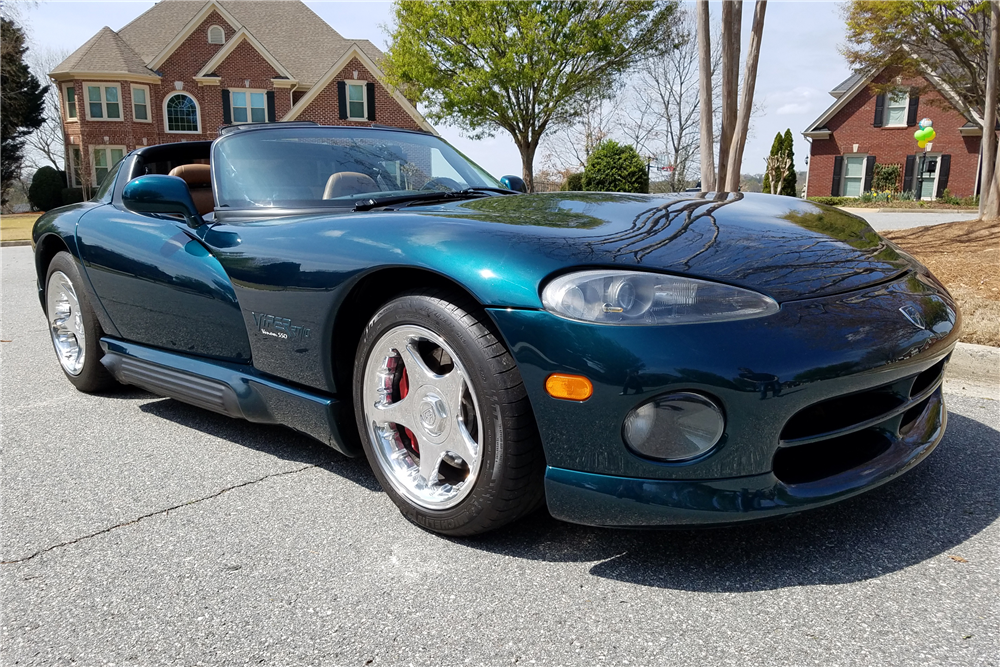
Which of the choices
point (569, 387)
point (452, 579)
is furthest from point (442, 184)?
point (452, 579)

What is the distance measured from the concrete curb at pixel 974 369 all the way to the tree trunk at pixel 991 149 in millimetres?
7073

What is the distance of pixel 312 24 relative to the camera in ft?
117

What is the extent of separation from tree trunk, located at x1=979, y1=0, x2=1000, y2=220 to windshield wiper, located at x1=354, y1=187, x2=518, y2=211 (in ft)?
29.6

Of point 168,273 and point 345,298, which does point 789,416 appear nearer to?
point 345,298

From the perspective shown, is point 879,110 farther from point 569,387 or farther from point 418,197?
point 569,387

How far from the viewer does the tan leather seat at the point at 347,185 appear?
2.94 m

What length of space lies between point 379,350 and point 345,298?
201 mm

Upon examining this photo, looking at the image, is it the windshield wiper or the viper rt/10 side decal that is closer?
the viper rt/10 side decal

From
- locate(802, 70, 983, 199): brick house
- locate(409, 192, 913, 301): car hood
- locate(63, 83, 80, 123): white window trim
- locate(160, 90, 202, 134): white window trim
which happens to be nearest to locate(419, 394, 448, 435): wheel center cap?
locate(409, 192, 913, 301): car hood

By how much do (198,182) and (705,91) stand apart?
5.68 meters

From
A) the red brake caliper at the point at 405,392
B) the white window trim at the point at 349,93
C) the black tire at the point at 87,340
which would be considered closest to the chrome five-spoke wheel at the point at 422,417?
the red brake caliper at the point at 405,392

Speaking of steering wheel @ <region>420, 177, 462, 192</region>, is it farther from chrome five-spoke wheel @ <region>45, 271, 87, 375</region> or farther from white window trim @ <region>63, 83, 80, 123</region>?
white window trim @ <region>63, 83, 80, 123</region>

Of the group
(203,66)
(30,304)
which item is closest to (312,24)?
(203,66)

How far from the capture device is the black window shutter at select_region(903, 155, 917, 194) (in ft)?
99.1
